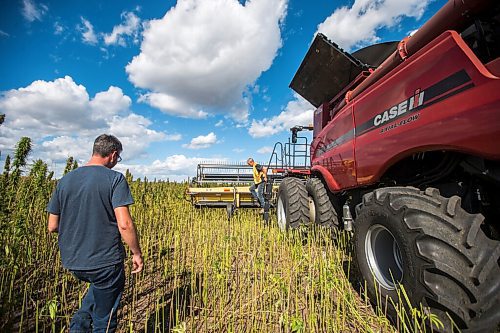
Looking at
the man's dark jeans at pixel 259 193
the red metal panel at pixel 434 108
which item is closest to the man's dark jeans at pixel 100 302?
the red metal panel at pixel 434 108

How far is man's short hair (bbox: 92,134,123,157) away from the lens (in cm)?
218

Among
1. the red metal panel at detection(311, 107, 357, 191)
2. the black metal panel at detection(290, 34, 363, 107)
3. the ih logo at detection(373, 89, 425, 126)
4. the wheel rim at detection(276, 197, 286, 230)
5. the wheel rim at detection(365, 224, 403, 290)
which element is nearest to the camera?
the ih logo at detection(373, 89, 425, 126)

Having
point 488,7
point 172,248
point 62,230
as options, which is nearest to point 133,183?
point 172,248

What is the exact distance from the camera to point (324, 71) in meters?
4.59

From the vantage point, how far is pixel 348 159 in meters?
3.54

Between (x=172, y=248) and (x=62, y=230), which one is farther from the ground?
(x=62, y=230)

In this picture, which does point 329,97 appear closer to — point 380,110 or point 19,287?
point 380,110

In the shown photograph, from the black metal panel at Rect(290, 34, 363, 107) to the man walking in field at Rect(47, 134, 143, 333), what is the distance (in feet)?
11.2

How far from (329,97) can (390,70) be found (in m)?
2.23

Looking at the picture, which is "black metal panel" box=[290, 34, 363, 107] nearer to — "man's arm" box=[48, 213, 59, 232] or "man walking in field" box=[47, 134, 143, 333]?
"man walking in field" box=[47, 134, 143, 333]

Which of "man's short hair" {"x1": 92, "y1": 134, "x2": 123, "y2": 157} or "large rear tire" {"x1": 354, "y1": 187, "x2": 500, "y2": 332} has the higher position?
"man's short hair" {"x1": 92, "y1": 134, "x2": 123, "y2": 157}

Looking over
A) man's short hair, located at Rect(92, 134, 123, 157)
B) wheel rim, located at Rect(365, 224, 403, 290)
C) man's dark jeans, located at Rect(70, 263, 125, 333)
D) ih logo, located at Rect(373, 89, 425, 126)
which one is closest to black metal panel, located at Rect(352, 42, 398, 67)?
ih logo, located at Rect(373, 89, 425, 126)

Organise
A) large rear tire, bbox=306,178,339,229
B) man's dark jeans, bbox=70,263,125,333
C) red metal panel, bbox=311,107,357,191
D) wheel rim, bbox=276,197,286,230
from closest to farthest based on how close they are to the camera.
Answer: man's dark jeans, bbox=70,263,125,333 → red metal panel, bbox=311,107,357,191 → large rear tire, bbox=306,178,339,229 → wheel rim, bbox=276,197,286,230

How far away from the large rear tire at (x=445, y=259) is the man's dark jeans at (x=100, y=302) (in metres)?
2.00
